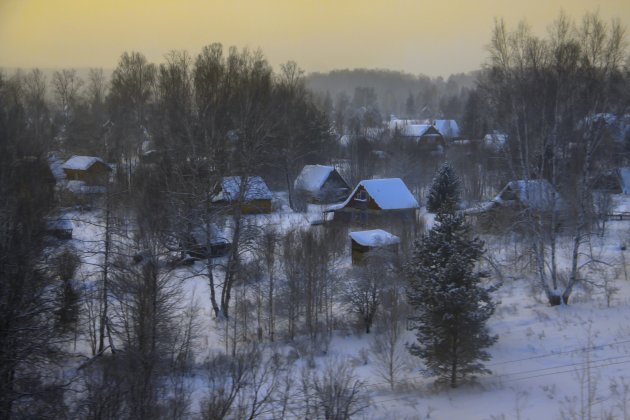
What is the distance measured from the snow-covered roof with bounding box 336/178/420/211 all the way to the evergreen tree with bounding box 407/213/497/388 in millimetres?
13063

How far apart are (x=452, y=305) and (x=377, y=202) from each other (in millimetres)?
13583

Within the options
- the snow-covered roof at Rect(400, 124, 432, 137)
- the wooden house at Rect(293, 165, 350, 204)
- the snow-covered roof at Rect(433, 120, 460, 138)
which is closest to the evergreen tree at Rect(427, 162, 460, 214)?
the wooden house at Rect(293, 165, 350, 204)

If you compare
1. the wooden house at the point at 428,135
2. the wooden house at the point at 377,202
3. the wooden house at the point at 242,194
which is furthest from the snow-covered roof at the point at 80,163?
the wooden house at the point at 428,135

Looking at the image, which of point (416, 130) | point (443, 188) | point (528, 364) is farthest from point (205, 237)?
point (416, 130)

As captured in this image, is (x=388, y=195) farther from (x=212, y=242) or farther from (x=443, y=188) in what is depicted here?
(x=212, y=242)

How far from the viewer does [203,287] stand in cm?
1667

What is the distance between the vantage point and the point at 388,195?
23297mm

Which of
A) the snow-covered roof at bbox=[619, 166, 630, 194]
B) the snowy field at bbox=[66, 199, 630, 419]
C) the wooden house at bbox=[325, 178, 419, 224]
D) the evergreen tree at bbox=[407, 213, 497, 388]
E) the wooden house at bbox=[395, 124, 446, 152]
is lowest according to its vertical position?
the snowy field at bbox=[66, 199, 630, 419]

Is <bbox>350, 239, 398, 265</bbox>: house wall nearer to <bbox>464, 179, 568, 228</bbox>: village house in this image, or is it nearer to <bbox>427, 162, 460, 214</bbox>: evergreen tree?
<bbox>464, 179, 568, 228</bbox>: village house

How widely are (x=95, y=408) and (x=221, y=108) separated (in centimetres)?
2158

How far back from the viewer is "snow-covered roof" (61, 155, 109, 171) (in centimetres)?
3084

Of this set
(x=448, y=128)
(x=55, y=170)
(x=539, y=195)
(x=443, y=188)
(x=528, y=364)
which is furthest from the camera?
(x=448, y=128)

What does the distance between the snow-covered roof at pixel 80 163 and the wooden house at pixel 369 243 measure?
19575 mm

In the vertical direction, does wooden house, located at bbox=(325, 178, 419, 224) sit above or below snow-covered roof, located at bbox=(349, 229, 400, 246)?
above
